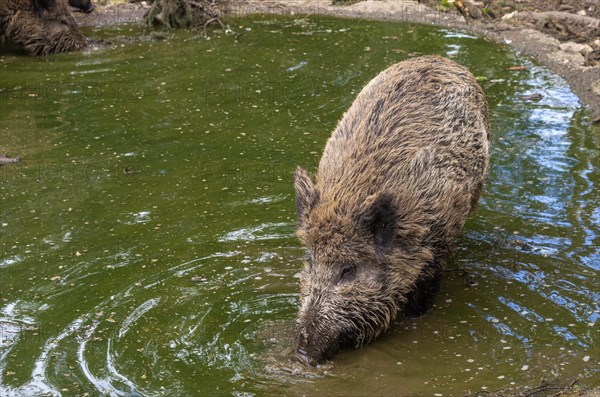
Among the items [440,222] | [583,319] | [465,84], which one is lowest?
[583,319]

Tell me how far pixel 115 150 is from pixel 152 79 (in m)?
2.72

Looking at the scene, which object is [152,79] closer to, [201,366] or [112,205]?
[112,205]

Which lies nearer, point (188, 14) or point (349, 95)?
point (349, 95)

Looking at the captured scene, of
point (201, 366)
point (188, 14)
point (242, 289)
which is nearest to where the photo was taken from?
point (201, 366)

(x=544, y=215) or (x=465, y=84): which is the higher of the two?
(x=465, y=84)

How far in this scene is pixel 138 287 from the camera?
6875 mm

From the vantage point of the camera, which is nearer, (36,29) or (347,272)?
(347,272)

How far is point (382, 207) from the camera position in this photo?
5.77 meters

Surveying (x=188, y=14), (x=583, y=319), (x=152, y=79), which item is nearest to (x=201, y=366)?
(x=583, y=319)

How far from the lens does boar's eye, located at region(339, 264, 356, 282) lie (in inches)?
229

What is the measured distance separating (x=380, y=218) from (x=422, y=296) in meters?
0.97

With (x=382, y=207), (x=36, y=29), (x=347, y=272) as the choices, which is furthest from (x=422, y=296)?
(x=36, y=29)

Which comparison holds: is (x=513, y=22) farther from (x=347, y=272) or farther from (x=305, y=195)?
(x=347, y=272)

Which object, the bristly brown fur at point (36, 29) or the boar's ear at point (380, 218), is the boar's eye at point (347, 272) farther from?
the bristly brown fur at point (36, 29)
